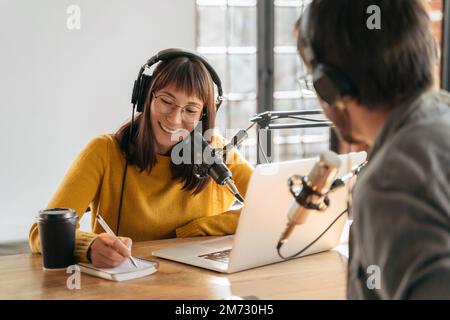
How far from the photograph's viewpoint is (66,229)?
5.33 feet

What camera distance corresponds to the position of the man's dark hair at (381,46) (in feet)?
3.11

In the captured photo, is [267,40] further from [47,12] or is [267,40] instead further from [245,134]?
[245,134]

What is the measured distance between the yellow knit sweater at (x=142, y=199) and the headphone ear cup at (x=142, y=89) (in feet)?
0.44

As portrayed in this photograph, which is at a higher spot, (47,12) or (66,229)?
(47,12)

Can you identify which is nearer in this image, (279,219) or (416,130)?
(416,130)

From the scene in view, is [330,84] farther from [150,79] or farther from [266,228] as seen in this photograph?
[150,79]

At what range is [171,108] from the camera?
1.99 m

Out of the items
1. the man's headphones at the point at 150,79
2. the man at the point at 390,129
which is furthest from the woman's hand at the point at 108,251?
the man at the point at 390,129

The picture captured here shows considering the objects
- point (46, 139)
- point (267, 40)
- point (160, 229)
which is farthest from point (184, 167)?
point (267, 40)

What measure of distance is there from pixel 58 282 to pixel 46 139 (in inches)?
86.9

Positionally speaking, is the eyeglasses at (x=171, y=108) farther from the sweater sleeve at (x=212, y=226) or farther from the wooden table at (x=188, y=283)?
the wooden table at (x=188, y=283)

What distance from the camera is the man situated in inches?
32.6

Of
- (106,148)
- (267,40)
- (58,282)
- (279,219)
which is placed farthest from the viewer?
(267,40)

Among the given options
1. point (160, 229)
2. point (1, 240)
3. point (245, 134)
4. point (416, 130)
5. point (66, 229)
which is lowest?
point (1, 240)
